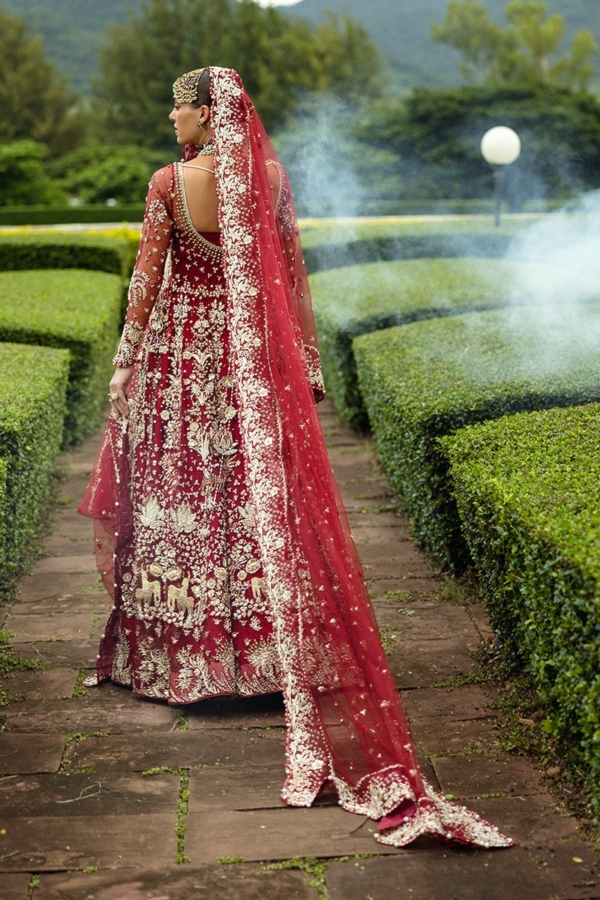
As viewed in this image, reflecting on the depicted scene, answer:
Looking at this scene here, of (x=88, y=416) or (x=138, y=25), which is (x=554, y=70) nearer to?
(x=138, y=25)

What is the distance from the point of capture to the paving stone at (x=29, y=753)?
2.72 metres

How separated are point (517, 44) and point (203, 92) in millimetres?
43937

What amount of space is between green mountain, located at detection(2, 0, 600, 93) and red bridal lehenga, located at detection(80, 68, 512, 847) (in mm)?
64124

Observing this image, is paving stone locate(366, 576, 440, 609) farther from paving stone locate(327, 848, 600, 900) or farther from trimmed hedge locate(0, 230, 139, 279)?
trimmed hedge locate(0, 230, 139, 279)

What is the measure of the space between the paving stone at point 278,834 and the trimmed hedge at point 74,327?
12.7 ft

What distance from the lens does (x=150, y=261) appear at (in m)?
2.93

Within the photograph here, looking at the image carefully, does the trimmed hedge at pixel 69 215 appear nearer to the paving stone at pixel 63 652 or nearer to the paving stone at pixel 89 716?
the paving stone at pixel 63 652

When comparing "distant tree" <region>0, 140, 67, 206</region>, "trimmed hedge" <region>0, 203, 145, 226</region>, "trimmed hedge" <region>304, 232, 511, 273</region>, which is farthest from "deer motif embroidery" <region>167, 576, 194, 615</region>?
"distant tree" <region>0, 140, 67, 206</region>

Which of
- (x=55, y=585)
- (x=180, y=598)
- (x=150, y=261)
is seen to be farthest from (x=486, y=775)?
(x=55, y=585)

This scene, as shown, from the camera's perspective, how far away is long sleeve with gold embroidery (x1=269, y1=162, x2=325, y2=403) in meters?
2.90

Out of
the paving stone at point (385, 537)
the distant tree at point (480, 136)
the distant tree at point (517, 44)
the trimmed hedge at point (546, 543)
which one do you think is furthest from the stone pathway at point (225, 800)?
the distant tree at point (517, 44)

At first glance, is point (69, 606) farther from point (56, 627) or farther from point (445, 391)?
point (445, 391)

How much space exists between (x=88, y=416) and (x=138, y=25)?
4334 centimetres

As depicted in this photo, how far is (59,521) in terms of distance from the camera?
16.4 feet
